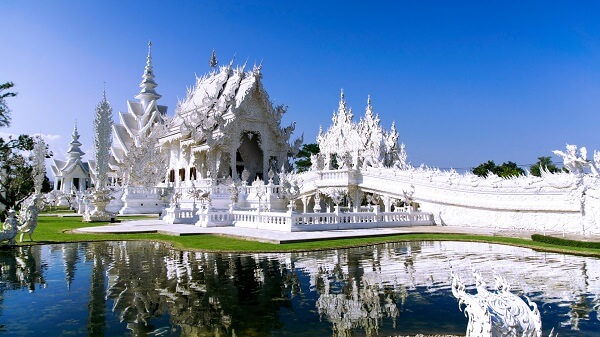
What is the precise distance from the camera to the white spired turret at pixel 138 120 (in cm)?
4238

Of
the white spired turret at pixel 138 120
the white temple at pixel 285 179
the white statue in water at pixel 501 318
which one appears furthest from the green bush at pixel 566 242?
the white spired turret at pixel 138 120

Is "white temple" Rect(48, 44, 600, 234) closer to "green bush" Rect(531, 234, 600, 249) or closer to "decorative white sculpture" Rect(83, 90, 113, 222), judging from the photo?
"green bush" Rect(531, 234, 600, 249)

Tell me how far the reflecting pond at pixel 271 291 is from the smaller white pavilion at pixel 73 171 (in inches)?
1858

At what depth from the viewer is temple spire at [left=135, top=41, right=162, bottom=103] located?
46253 mm

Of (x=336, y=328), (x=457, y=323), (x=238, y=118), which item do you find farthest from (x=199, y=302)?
(x=238, y=118)

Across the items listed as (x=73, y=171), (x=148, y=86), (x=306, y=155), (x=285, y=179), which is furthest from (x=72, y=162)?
(x=285, y=179)

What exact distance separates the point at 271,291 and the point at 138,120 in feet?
133

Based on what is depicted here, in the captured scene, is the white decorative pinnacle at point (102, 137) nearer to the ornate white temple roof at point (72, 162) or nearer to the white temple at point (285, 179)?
the white temple at point (285, 179)

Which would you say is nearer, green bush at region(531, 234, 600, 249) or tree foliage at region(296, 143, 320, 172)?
green bush at region(531, 234, 600, 249)

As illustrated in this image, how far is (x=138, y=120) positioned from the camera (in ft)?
145

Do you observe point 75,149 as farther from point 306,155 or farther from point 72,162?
point 306,155

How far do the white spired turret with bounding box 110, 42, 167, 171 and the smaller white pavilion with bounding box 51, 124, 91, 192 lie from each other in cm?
1375

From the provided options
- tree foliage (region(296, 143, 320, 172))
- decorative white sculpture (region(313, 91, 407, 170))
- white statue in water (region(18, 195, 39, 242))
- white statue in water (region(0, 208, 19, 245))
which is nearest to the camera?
white statue in water (region(0, 208, 19, 245))

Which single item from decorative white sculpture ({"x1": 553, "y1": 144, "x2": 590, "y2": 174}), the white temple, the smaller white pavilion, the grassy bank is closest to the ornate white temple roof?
the smaller white pavilion
